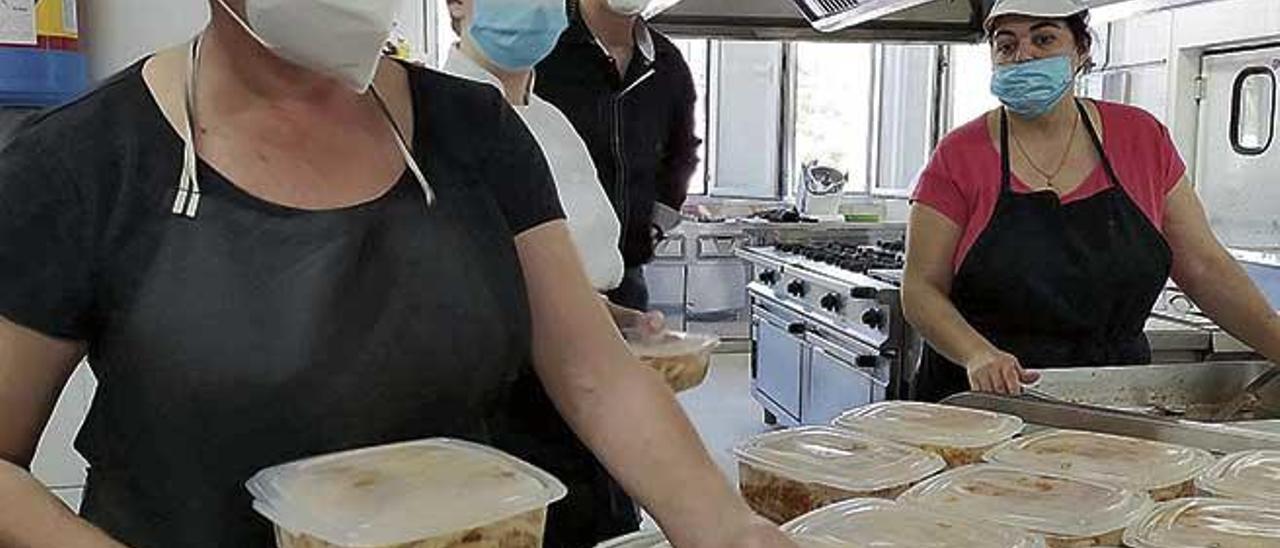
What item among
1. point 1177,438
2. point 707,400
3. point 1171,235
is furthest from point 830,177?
A: point 1177,438

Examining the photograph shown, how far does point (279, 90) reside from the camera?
997 mm

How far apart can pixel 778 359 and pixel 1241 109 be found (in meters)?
2.07

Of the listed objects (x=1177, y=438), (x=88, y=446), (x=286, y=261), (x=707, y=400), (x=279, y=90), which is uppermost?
(x=279, y=90)

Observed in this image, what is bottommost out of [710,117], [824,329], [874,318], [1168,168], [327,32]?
[824,329]

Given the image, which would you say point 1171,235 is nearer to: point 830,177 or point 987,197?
point 987,197

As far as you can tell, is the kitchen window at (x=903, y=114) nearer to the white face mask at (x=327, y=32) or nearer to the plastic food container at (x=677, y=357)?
the plastic food container at (x=677, y=357)

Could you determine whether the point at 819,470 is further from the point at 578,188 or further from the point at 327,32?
the point at 327,32

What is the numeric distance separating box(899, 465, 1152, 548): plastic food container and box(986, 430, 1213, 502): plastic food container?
4cm

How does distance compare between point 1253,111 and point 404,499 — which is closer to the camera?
point 404,499

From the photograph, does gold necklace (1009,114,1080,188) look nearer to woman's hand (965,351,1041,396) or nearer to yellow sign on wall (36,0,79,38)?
woman's hand (965,351,1041,396)

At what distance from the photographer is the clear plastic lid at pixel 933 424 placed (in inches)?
55.3

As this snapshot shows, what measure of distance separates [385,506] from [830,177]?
5.76 metres

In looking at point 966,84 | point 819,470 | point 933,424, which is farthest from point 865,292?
point 966,84

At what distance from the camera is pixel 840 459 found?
4.25 ft
